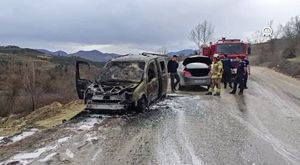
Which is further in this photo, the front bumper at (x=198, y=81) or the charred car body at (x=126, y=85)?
the front bumper at (x=198, y=81)

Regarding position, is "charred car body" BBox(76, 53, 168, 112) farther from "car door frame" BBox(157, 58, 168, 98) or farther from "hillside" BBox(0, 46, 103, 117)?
"hillside" BBox(0, 46, 103, 117)

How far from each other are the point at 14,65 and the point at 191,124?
240 ft

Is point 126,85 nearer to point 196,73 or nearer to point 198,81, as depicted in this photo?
point 198,81

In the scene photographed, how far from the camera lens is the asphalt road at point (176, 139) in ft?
28.8

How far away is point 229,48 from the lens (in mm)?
25422

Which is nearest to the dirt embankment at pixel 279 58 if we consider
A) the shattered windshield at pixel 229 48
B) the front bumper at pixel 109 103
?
the shattered windshield at pixel 229 48

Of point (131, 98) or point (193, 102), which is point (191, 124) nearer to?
point (131, 98)

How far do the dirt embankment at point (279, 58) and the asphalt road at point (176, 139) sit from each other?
75.1 ft

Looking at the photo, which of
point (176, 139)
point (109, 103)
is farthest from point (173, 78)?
point (176, 139)

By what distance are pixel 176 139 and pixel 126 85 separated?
4103mm

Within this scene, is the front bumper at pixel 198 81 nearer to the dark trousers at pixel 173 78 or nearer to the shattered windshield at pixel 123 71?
the dark trousers at pixel 173 78

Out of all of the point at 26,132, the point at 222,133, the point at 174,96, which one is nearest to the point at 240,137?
the point at 222,133

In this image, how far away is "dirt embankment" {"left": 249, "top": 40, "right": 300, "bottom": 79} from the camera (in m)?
41.1

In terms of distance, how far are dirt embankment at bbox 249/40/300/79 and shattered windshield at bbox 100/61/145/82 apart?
22846 mm
